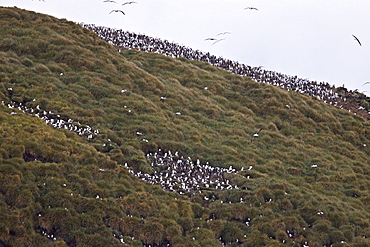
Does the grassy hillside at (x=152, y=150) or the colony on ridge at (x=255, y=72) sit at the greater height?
the colony on ridge at (x=255, y=72)

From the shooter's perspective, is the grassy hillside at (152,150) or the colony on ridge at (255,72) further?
the colony on ridge at (255,72)

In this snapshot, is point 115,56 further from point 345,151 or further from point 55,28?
point 345,151

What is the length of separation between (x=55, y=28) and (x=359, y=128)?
95.0ft

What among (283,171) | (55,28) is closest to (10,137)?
(283,171)

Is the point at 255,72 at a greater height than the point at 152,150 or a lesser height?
greater

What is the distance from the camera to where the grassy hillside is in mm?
20000

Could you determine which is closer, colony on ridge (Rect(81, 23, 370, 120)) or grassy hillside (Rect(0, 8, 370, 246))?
grassy hillside (Rect(0, 8, 370, 246))

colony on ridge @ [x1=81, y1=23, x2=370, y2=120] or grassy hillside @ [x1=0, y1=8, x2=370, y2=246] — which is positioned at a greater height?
colony on ridge @ [x1=81, y1=23, x2=370, y2=120]

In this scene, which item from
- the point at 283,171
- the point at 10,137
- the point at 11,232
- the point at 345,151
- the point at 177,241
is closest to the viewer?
the point at 11,232

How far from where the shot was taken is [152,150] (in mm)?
28406

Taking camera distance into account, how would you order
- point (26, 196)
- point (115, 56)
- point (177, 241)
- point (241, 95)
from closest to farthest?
point (26, 196) < point (177, 241) < point (115, 56) < point (241, 95)

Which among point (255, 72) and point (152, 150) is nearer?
point (152, 150)

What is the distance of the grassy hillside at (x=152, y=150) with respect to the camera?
20.0 m

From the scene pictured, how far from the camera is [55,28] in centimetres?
4072
